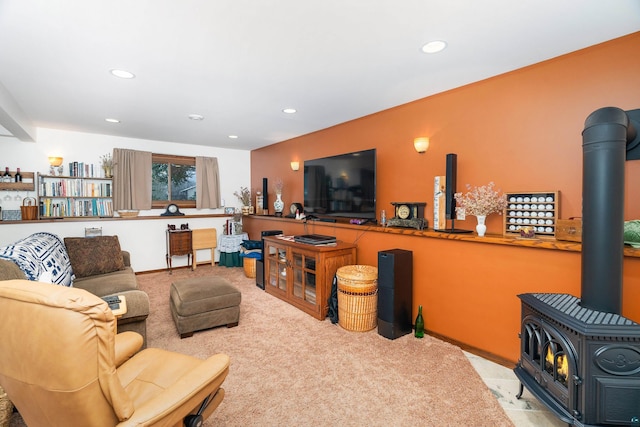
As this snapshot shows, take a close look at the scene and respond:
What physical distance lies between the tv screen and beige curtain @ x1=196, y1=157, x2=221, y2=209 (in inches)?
95.8

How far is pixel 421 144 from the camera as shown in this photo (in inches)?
117

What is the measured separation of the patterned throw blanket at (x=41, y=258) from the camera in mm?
2152

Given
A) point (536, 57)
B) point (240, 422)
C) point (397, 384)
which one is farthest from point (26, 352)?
point (536, 57)

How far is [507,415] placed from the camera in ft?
5.95

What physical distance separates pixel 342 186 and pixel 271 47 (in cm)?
189

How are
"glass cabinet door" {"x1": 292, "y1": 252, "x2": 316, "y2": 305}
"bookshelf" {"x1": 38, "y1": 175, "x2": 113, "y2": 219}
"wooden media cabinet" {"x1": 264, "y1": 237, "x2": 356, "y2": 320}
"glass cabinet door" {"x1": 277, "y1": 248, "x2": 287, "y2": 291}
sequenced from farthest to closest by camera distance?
"bookshelf" {"x1": 38, "y1": 175, "x2": 113, "y2": 219}
"glass cabinet door" {"x1": 277, "y1": 248, "x2": 287, "y2": 291}
"glass cabinet door" {"x1": 292, "y1": 252, "x2": 316, "y2": 305}
"wooden media cabinet" {"x1": 264, "y1": 237, "x2": 356, "y2": 320}

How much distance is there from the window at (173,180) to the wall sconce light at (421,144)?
4.35m

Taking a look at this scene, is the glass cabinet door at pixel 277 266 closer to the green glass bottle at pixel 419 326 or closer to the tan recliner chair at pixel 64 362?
the green glass bottle at pixel 419 326

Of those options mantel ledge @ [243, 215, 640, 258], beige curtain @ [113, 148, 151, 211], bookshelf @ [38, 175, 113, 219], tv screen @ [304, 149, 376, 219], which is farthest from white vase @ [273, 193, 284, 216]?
bookshelf @ [38, 175, 113, 219]

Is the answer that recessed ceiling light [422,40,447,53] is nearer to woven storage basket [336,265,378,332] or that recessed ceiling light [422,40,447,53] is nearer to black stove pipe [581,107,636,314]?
black stove pipe [581,107,636,314]

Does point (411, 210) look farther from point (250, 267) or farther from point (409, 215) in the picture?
point (250, 267)

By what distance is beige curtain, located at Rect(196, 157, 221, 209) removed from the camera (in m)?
5.79

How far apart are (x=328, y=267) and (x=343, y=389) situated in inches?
53.9

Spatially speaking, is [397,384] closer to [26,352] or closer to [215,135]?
[26,352]
